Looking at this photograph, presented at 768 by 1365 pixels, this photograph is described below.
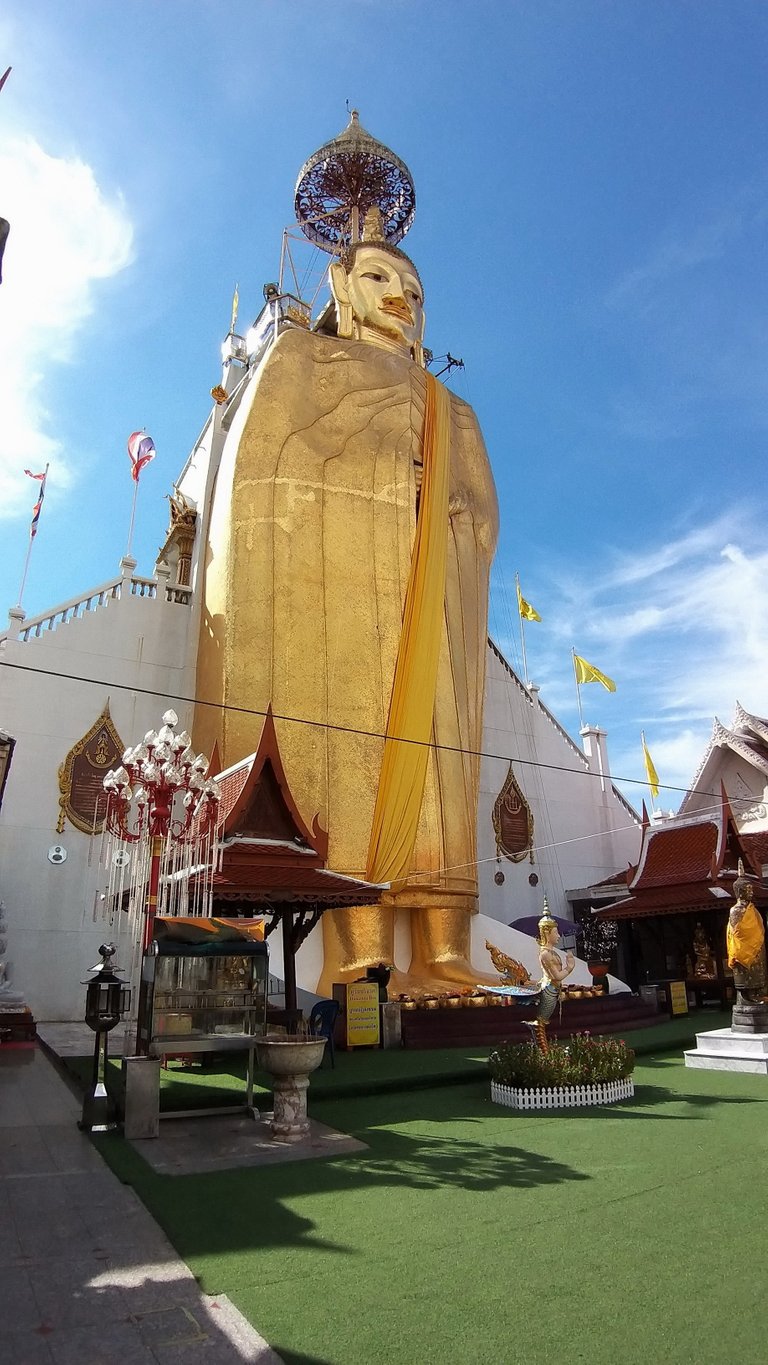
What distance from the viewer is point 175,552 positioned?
18469 millimetres

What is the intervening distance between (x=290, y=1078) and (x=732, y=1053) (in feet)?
16.9

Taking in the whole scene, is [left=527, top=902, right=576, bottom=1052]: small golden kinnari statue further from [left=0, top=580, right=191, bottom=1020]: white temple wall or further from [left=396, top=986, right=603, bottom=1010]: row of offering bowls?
[left=0, top=580, right=191, bottom=1020]: white temple wall

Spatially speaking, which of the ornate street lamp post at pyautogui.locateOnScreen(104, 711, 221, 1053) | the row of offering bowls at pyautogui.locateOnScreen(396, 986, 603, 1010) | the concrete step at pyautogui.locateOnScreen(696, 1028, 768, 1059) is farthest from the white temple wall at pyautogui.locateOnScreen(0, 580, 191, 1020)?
the concrete step at pyautogui.locateOnScreen(696, 1028, 768, 1059)

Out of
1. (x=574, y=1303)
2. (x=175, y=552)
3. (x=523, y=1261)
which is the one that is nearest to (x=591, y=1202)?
(x=523, y=1261)

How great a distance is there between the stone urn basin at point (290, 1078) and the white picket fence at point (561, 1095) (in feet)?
6.29

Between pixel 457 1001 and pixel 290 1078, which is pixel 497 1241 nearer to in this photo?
pixel 290 1078

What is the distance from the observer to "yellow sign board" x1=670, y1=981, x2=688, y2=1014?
13.6 meters

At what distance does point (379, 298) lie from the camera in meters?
18.2

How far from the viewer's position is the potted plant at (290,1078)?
591 cm

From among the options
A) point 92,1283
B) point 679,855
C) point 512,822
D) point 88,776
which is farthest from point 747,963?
point 88,776

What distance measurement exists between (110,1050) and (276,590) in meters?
7.78

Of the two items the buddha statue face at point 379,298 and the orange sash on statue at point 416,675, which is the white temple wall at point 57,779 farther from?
the buddha statue face at point 379,298

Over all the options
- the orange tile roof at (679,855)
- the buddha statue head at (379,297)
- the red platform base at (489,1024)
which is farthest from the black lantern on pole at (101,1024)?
the buddha statue head at (379,297)

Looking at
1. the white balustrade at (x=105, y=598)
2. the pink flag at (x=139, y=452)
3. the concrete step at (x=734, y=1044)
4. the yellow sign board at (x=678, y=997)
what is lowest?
the concrete step at (x=734, y=1044)
